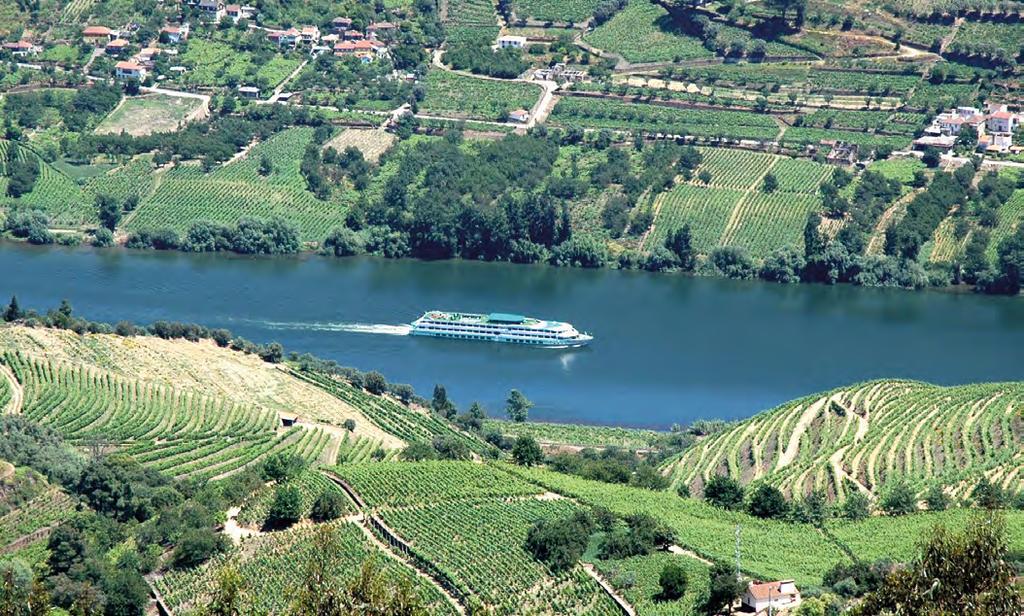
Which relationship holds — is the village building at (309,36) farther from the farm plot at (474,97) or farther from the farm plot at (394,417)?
the farm plot at (394,417)

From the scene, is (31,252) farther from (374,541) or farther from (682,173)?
(374,541)

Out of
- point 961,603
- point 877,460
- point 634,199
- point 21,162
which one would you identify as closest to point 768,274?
point 634,199

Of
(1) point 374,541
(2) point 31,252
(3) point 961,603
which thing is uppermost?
(3) point 961,603

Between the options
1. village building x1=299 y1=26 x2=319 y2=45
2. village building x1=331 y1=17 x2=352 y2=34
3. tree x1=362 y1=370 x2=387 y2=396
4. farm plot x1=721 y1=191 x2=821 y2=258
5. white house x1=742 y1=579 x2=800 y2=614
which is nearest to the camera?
white house x1=742 y1=579 x2=800 y2=614

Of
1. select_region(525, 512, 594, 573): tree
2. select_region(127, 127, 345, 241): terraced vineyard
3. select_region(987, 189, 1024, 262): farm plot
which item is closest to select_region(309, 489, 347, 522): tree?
select_region(525, 512, 594, 573): tree

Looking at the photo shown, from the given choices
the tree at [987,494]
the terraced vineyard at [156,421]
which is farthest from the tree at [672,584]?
the terraced vineyard at [156,421]

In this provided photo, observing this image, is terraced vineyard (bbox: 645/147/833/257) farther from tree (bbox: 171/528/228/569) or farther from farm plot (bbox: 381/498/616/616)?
tree (bbox: 171/528/228/569)

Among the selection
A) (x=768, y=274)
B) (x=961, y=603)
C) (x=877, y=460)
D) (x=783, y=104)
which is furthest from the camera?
(x=783, y=104)
